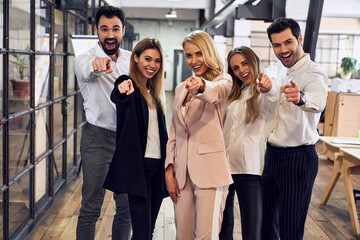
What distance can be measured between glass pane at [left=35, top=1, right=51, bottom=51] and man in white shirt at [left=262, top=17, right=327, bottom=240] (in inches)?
83.4

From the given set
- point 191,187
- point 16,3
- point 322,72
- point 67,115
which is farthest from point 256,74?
point 67,115

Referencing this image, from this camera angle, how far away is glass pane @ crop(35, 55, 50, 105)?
146 inches

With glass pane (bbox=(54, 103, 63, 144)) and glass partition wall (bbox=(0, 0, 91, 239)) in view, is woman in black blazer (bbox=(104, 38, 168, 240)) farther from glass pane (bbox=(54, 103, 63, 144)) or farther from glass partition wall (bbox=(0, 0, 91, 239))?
glass pane (bbox=(54, 103, 63, 144))

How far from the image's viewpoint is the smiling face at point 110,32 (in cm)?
255

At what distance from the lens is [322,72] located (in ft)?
7.54

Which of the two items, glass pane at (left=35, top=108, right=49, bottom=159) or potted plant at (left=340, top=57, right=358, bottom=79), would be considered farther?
potted plant at (left=340, top=57, right=358, bottom=79)

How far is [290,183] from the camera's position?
238 cm

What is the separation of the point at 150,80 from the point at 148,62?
0.47ft

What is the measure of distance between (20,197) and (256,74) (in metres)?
2.04

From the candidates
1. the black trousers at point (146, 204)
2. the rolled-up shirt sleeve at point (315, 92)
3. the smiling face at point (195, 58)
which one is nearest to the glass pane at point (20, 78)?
the black trousers at point (146, 204)

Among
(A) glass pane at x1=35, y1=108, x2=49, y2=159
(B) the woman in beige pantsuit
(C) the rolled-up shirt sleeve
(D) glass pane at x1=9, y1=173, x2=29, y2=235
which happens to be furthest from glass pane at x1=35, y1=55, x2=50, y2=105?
(C) the rolled-up shirt sleeve

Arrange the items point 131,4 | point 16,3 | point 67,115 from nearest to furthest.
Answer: point 16,3 → point 67,115 → point 131,4

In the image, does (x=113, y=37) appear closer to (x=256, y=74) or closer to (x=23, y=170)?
(x=256, y=74)

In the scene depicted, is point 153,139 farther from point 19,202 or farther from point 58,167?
point 58,167
